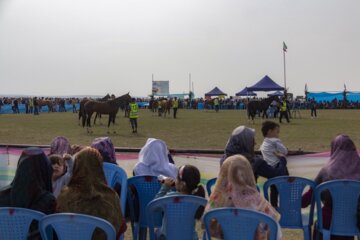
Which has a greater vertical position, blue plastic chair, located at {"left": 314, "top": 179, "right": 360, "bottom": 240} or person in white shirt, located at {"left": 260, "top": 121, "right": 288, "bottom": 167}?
person in white shirt, located at {"left": 260, "top": 121, "right": 288, "bottom": 167}

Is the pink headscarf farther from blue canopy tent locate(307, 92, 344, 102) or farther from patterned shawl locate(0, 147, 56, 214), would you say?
blue canopy tent locate(307, 92, 344, 102)

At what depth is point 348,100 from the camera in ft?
214

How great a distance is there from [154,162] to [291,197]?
1.72 metres

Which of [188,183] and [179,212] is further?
[188,183]

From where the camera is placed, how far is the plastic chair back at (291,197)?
16.8ft

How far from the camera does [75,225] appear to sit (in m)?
3.45

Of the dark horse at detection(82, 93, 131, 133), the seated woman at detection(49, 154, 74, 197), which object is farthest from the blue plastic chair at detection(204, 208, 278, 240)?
the dark horse at detection(82, 93, 131, 133)

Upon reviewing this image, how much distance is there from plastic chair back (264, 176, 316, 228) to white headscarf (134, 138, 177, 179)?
130 centimetres

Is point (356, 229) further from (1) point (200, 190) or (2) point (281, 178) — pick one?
(1) point (200, 190)

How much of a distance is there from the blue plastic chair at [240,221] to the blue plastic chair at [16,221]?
4.38 ft

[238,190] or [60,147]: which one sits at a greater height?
[60,147]

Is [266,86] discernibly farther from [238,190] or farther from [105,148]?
[238,190]

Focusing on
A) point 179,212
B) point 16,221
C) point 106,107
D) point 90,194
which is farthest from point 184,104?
point 16,221

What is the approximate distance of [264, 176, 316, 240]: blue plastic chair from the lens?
5.13 m
